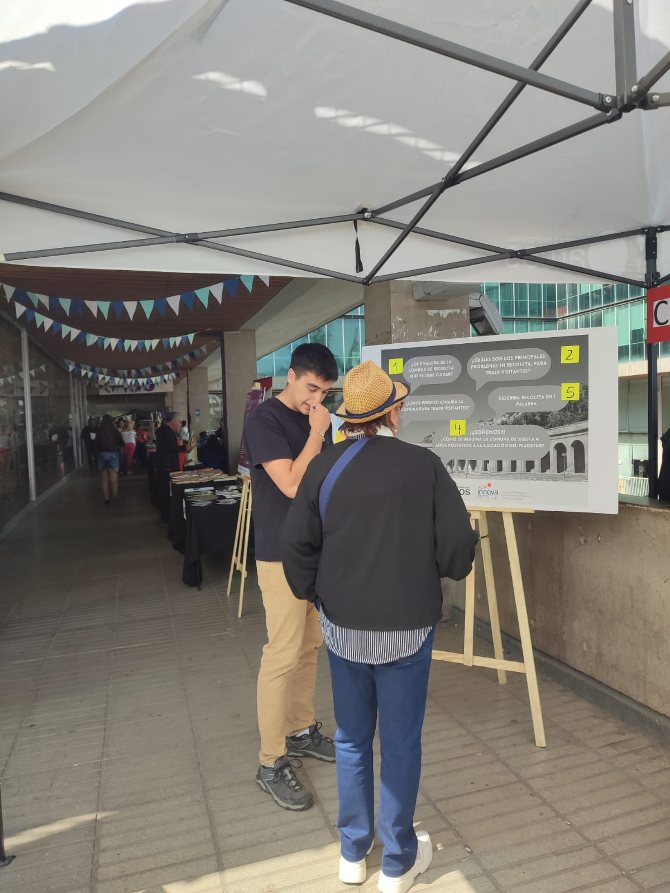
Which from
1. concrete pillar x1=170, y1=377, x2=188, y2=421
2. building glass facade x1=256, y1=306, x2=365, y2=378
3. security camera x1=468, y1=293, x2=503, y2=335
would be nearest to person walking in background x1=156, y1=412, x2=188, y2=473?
security camera x1=468, y1=293, x2=503, y2=335

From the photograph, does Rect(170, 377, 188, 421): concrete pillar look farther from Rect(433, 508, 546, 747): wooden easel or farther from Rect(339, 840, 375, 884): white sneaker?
Rect(339, 840, 375, 884): white sneaker

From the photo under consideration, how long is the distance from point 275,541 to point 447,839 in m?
1.23

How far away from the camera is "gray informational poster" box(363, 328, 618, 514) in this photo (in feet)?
8.99

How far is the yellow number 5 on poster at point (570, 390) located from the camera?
279 cm

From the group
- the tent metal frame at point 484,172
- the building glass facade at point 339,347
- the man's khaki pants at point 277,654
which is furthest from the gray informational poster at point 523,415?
the building glass facade at point 339,347

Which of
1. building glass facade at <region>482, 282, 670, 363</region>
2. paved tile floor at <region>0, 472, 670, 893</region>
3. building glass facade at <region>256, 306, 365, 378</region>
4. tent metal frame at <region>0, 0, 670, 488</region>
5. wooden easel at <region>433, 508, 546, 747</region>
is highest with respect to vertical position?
building glass facade at <region>482, 282, 670, 363</region>

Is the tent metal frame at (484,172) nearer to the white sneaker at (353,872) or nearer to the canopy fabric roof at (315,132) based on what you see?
the canopy fabric roof at (315,132)

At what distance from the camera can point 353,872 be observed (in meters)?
1.95

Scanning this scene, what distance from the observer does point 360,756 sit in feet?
6.21

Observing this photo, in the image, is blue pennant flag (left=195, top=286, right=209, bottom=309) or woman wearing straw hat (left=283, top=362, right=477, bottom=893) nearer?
woman wearing straw hat (left=283, top=362, right=477, bottom=893)

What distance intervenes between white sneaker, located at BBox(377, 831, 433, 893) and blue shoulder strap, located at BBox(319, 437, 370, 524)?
45.3 inches

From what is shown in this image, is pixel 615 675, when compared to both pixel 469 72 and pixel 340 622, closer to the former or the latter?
pixel 340 622

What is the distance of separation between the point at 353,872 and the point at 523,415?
197 centimetres

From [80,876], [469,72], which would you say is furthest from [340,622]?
[469,72]
